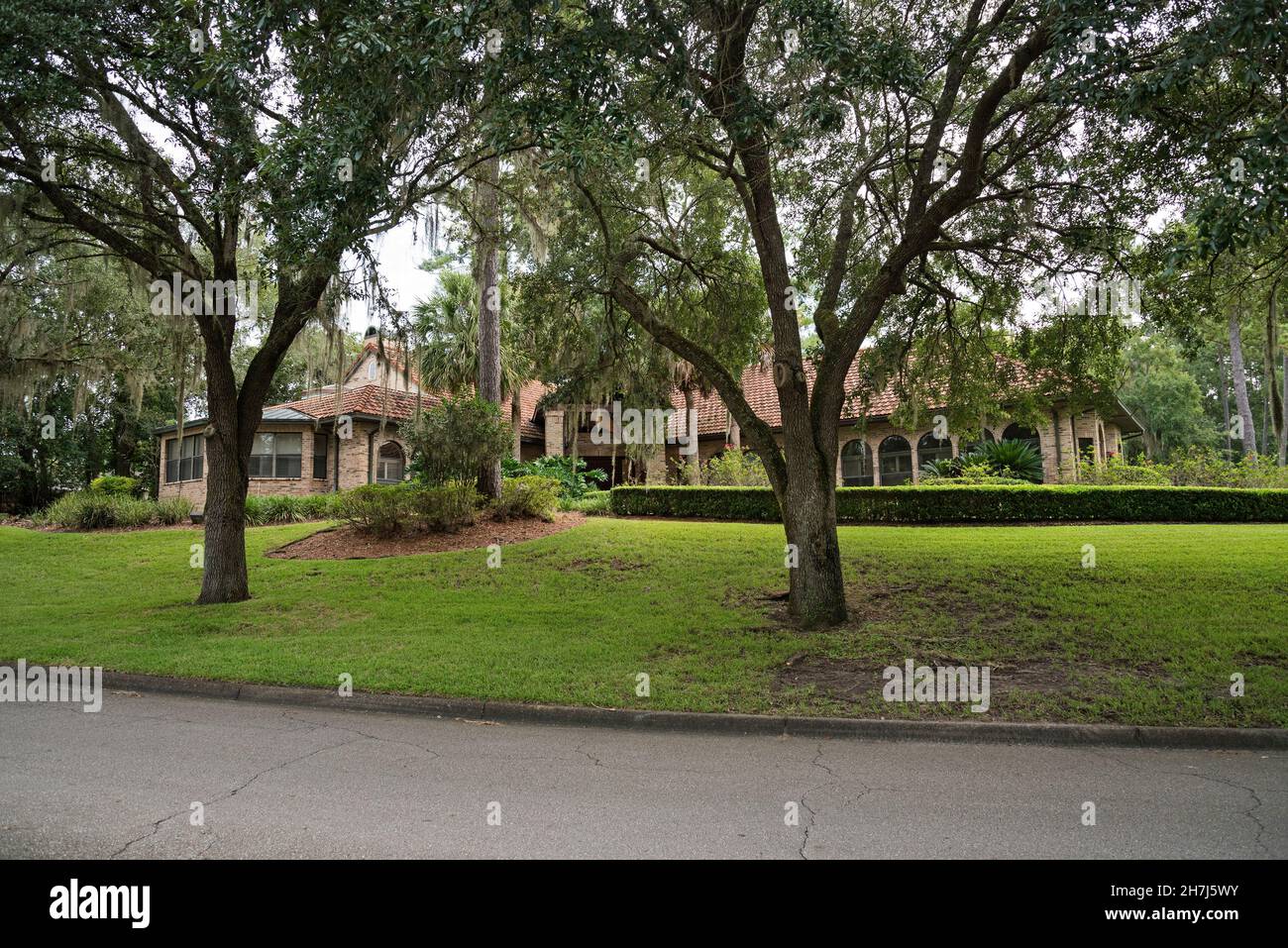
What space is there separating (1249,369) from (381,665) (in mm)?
66877

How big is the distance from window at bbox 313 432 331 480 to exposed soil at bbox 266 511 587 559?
409 inches

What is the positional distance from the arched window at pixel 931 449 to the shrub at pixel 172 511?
23.3 m

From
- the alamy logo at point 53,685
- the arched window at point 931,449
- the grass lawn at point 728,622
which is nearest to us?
the grass lawn at point 728,622

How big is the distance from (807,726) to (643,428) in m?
13.3

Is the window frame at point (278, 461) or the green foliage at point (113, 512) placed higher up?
the window frame at point (278, 461)

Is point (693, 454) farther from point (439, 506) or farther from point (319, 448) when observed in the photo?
point (319, 448)

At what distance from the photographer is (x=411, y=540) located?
55.9 feet

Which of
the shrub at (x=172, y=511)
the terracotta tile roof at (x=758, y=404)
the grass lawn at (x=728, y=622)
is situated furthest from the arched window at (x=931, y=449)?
the shrub at (x=172, y=511)

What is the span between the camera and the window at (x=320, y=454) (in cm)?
2777

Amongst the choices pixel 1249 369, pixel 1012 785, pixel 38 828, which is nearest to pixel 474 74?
pixel 38 828

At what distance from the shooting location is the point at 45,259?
23969 millimetres

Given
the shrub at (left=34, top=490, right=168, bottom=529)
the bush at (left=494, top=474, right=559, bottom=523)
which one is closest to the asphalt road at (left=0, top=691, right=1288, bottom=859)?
the bush at (left=494, top=474, right=559, bottom=523)

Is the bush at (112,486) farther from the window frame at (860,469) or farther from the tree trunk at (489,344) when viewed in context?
the window frame at (860,469)

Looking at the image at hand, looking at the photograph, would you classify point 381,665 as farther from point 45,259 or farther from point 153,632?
point 45,259
